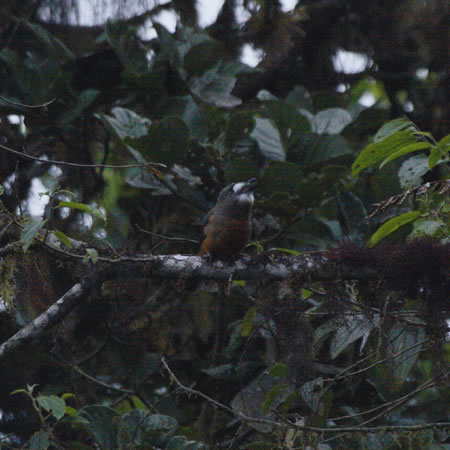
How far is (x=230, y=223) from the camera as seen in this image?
394cm

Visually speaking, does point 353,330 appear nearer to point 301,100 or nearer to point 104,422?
point 104,422

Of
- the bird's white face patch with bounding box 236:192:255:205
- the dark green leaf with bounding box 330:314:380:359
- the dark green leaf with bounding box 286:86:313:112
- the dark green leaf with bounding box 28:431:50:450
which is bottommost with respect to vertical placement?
the dark green leaf with bounding box 330:314:380:359

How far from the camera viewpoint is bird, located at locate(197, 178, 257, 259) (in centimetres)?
386

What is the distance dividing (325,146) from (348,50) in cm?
175

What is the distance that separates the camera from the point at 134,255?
3332mm

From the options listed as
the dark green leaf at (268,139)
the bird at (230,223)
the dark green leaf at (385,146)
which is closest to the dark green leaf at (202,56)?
the dark green leaf at (268,139)

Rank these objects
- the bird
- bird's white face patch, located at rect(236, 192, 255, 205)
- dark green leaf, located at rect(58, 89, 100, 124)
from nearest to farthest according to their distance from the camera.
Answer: the bird → bird's white face patch, located at rect(236, 192, 255, 205) → dark green leaf, located at rect(58, 89, 100, 124)

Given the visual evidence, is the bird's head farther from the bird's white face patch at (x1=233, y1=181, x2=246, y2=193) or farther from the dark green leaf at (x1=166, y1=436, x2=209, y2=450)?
the dark green leaf at (x1=166, y1=436, x2=209, y2=450)

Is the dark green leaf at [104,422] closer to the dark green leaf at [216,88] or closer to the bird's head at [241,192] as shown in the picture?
the bird's head at [241,192]

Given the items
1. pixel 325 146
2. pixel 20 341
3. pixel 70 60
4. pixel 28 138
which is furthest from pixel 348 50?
pixel 20 341

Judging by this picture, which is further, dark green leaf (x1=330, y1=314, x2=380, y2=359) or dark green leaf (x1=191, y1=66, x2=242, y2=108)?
dark green leaf (x1=191, y1=66, x2=242, y2=108)

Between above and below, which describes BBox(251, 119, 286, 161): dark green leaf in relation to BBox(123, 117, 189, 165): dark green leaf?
below

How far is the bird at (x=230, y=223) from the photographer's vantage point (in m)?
3.86

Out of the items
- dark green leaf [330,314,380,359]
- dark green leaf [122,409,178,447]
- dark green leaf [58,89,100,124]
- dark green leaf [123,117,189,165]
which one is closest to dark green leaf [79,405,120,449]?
dark green leaf [122,409,178,447]
